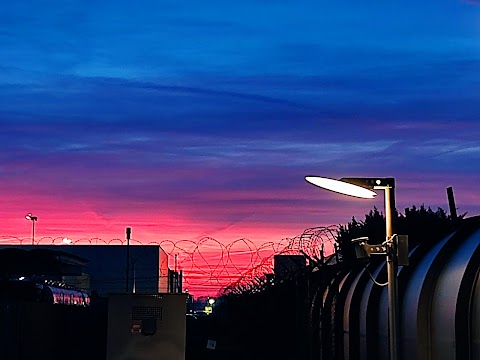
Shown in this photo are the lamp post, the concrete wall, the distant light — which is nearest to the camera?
the lamp post

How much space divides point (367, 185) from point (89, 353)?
21.0 metres

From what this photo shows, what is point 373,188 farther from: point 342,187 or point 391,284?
point 391,284

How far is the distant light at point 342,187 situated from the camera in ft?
33.1

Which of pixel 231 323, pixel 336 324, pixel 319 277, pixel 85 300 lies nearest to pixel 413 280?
pixel 336 324

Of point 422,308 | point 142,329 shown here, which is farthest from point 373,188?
point 142,329

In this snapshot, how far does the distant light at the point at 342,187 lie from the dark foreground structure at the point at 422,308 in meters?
1.23

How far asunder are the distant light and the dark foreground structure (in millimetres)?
1231

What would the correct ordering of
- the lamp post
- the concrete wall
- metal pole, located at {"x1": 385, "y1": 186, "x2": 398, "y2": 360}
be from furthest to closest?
the concrete wall, the lamp post, metal pole, located at {"x1": 385, "y1": 186, "x2": 398, "y2": 360}

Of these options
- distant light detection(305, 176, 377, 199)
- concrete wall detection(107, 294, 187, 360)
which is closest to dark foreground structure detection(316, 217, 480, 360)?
distant light detection(305, 176, 377, 199)

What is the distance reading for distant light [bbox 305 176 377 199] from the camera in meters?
10.1

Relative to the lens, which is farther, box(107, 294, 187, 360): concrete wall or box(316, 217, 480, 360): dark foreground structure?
box(107, 294, 187, 360): concrete wall

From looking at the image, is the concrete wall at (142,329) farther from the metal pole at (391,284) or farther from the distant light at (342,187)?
the metal pole at (391,284)

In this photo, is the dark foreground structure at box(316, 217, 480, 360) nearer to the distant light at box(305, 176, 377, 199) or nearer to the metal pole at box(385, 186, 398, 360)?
the metal pole at box(385, 186, 398, 360)

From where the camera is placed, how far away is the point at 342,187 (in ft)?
33.3
